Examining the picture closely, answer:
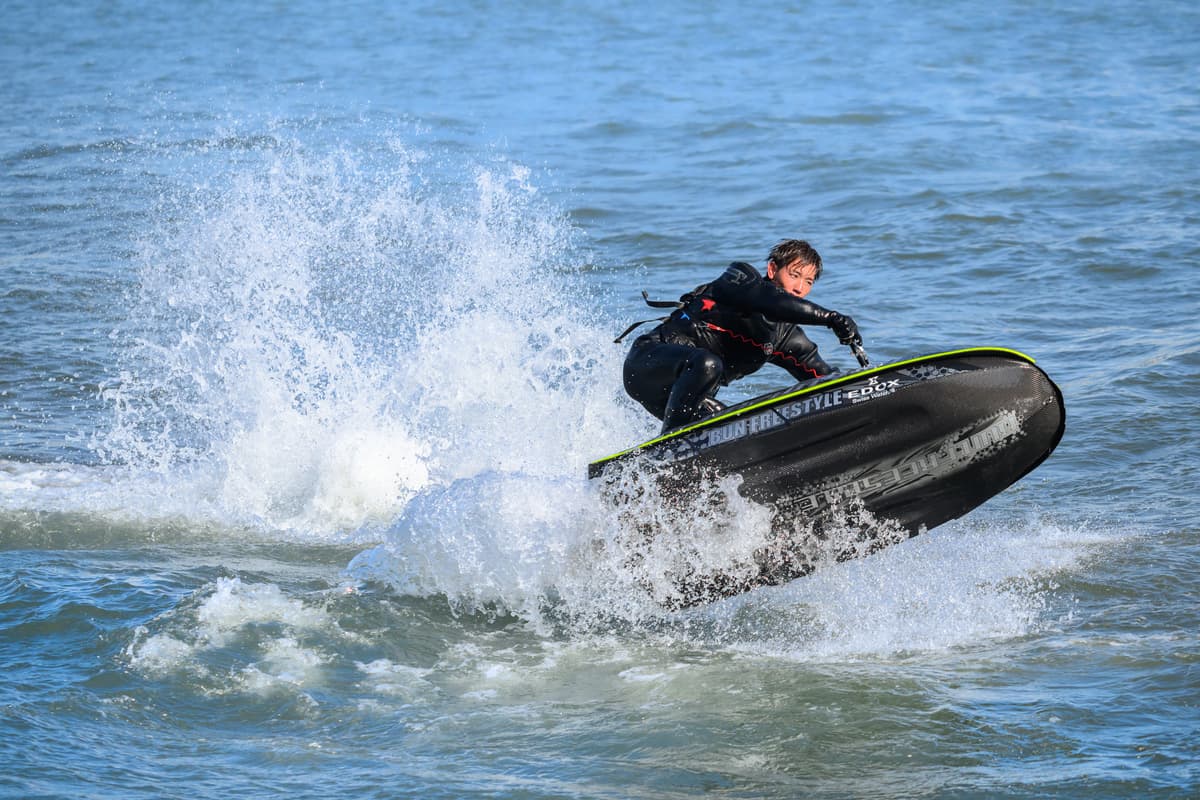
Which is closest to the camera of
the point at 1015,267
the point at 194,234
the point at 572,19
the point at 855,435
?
the point at 855,435

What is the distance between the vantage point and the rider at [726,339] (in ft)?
23.7

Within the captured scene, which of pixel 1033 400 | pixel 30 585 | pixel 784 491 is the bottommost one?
pixel 30 585

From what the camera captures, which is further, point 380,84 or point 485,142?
point 380,84

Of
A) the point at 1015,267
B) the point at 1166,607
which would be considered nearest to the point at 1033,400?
the point at 1166,607

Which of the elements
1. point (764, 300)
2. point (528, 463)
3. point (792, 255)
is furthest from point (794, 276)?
point (528, 463)

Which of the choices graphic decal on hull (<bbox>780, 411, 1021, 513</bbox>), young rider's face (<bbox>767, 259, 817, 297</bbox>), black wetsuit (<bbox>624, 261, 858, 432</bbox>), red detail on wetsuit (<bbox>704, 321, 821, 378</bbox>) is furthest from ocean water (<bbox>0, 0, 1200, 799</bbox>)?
young rider's face (<bbox>767, 259, 817, 297</bbox>)

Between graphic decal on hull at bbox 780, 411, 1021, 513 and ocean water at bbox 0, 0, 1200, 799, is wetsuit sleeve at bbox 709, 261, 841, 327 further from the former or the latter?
ocean water at bbox 0, 0, 1200, 799

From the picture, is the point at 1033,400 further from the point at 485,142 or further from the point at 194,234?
the point at 485,142

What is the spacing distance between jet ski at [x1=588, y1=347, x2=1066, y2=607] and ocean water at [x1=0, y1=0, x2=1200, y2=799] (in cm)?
21

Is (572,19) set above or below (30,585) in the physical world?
above

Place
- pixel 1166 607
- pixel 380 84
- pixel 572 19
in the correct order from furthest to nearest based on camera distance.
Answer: pixel 572 19 → pixel 380 84 → pixel 1166 607

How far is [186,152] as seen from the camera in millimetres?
20234

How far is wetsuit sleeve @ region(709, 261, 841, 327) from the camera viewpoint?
275 inches

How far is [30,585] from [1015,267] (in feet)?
34.9
